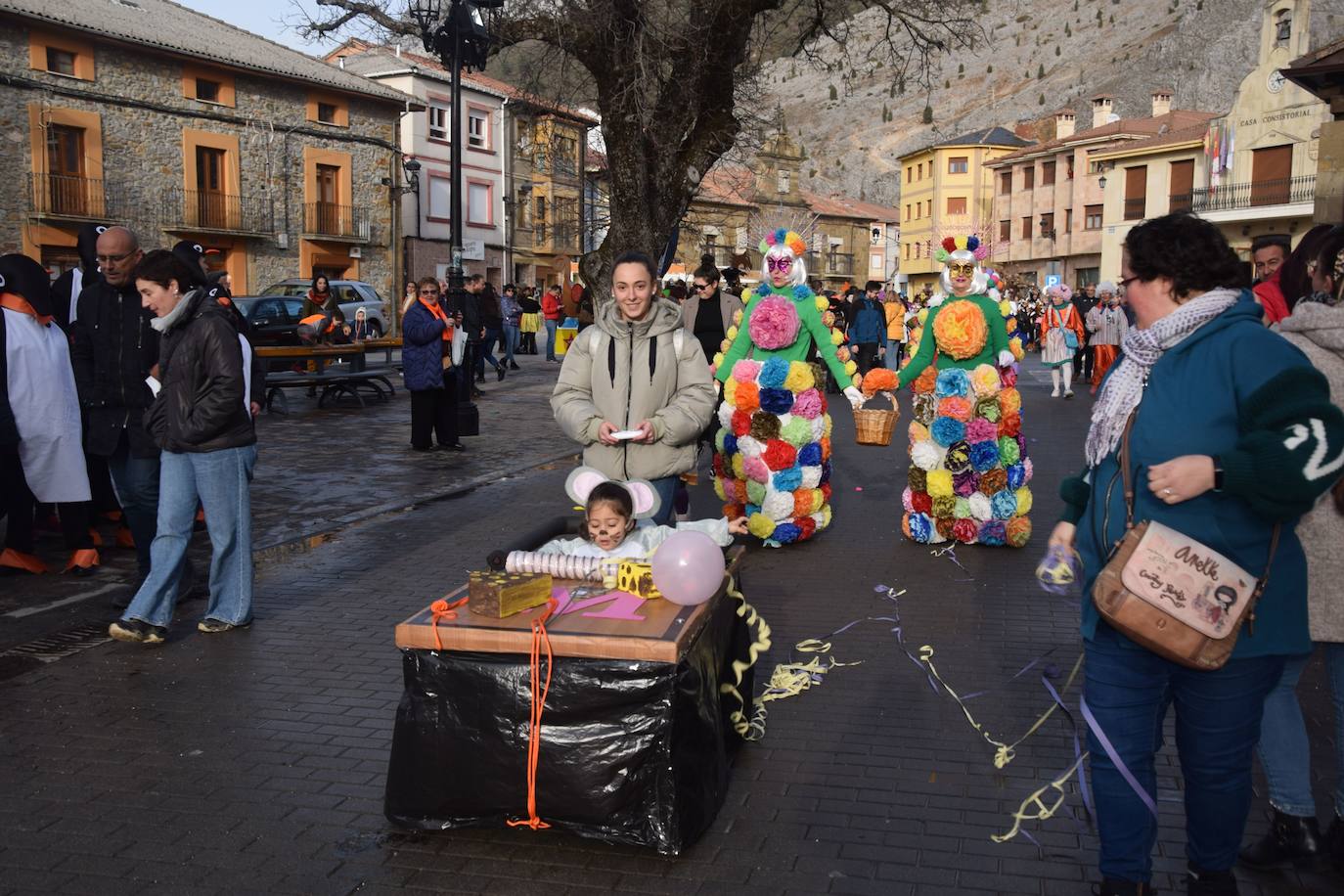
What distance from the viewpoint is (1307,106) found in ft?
144

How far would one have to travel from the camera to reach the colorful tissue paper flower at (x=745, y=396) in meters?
8.16

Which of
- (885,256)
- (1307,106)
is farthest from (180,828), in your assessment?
(885,256)

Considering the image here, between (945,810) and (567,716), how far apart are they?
1451 millimetres

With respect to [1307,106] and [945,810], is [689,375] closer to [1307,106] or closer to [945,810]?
[945,810]

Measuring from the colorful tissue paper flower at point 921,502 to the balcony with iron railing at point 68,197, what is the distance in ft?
99.2

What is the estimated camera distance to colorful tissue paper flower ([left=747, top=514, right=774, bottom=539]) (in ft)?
27.5

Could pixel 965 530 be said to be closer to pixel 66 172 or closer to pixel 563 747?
pixel 563 747

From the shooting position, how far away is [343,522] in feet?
30.6

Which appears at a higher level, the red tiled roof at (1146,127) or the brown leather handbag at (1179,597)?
the red tiled roof at (1146,127)

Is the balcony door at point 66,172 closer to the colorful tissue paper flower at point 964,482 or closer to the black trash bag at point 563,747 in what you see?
the colorful tissue paper flower at point 964,482

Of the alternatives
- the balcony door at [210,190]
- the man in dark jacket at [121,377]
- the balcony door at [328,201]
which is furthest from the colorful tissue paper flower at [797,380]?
the balcony door at [328,201]

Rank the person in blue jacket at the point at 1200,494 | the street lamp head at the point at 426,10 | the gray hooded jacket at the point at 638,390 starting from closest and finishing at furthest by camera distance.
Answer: the person in blue jacket at the point at 1200,494 → the gray hooded jacket at the point at 638,390 → the street lamp head at the point at 426,10

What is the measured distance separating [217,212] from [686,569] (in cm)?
3683

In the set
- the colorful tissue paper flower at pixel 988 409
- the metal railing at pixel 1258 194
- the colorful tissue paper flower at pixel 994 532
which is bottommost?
the colorful tissue paper flower at pixel 994 532
